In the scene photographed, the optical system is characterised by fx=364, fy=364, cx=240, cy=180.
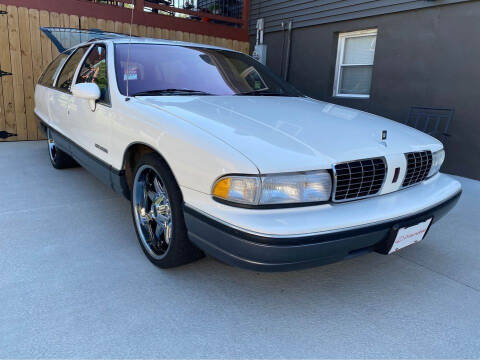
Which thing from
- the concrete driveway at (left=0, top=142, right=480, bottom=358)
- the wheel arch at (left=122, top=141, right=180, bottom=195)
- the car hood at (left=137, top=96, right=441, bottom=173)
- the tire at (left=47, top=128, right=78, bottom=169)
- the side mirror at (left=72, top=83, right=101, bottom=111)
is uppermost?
the side mirror at (left=72, top=83, right=101, bottom=111)

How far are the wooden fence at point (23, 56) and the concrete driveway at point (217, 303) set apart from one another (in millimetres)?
4539

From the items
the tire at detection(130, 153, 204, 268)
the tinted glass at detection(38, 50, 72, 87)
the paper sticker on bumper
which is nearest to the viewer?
the paper sticker on bumper

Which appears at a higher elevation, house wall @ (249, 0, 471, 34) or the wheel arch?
house wall @ (249, 0, 471, 34)

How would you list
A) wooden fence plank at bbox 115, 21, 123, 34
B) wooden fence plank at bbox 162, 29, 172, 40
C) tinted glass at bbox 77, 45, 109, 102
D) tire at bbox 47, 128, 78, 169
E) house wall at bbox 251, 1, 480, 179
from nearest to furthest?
tinted glass at bbox 77, 45, 109, 102
tire at bbox 47, 128, 78, 169
house wall at bbox 251, 1, 480, 179
wooden fence plank at bbox 115, 21, 123, 34
wooden fence plank at bbox 162, 29, 172, 40

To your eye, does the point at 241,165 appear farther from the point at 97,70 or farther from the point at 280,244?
the point at 97,70

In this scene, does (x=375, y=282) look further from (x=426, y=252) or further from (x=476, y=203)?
(x=476, y=203)

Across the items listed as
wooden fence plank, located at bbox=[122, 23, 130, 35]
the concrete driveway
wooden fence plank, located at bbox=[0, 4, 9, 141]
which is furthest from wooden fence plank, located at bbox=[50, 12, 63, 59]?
the concrete driveway

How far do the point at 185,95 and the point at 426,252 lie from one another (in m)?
2.23

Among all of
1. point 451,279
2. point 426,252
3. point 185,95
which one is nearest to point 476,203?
point 426,252

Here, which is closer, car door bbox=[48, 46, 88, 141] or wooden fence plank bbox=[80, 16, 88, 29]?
car door bbox=[48, 46, 88, 141]

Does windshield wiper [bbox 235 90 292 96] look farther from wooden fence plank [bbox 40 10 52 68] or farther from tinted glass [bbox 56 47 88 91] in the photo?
wooden fence plank [bbox 40 10 52 68]

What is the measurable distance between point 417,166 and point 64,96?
3.38 meters

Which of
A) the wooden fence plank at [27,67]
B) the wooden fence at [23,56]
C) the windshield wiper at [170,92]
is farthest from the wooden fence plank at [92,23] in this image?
the windshield wiper at [170,92]

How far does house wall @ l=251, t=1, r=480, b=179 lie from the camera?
502 centimetres
